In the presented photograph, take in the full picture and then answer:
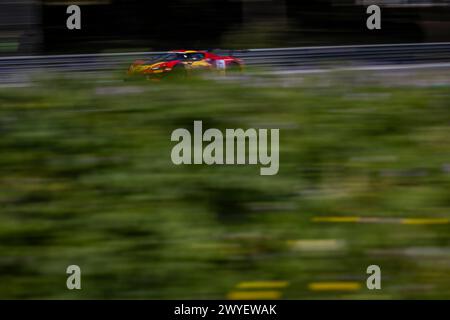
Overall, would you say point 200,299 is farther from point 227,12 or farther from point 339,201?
point 227,12

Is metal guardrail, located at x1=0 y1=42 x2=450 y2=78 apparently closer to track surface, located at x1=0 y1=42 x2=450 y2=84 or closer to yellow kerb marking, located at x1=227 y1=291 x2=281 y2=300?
track surface, located at x1=0 y1=42 x2=450 y2=84

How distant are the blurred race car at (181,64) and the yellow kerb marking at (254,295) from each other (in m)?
1.17

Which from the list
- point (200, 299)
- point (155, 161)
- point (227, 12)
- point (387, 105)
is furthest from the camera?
point (227, 12)

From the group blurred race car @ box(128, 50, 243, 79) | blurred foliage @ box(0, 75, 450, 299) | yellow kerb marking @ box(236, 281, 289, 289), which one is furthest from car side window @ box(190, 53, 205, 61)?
yellow kerb marking @ box(236, 281, 289, 289)

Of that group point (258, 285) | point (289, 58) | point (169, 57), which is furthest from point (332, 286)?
point (169, 57)

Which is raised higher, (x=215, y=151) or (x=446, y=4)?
(x=446, y=4)

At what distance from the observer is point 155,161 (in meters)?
3.41

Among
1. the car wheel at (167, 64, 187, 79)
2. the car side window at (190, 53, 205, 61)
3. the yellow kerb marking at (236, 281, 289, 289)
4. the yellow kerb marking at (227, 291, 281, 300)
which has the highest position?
the car side window at (190, 53, 205, 61)

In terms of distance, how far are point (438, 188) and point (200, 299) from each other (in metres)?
Result: 1.16

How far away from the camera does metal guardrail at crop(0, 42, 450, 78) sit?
12.6 ft

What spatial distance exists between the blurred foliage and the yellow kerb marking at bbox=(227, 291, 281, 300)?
47 millimetres

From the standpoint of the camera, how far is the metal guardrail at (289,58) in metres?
3.83

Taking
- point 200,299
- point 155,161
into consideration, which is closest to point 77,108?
point 155,161

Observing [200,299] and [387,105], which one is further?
[387,105]
